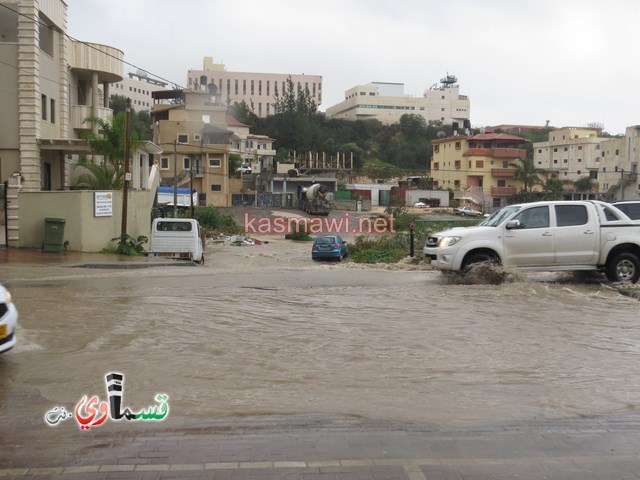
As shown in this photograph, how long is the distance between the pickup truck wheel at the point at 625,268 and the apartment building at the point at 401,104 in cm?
12180

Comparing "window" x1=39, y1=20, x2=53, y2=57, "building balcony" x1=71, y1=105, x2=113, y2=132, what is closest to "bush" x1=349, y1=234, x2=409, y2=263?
"building balcony" x1=71, y1=105, x2=113, y2=132

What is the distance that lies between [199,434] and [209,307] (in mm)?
6165

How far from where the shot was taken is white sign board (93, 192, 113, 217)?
22.4 m

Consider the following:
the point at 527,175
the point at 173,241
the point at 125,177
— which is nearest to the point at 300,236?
the point at 173,241

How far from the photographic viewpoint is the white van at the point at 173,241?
22562 millimetres

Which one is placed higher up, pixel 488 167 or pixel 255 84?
pixel 255 84

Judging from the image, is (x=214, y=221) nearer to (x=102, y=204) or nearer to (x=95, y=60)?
(x=95, y=60)

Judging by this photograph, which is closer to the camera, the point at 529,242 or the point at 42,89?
the point at 529,242

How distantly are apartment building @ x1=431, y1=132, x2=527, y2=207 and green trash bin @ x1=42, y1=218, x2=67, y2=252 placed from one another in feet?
207

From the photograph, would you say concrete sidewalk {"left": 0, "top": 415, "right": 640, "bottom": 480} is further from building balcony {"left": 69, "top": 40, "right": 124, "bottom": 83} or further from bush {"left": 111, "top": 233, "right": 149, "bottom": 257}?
building balcony {"left": 69, "top": 40, "right": 124, "bottom": 83}

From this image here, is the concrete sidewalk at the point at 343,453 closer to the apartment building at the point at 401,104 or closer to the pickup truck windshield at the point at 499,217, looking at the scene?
the pickup truck windshield at the point at 499,217

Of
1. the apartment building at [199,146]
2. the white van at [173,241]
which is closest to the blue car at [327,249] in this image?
the white van at [173,241]

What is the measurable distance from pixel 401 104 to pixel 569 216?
5056 inches

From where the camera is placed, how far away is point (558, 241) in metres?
13.0
